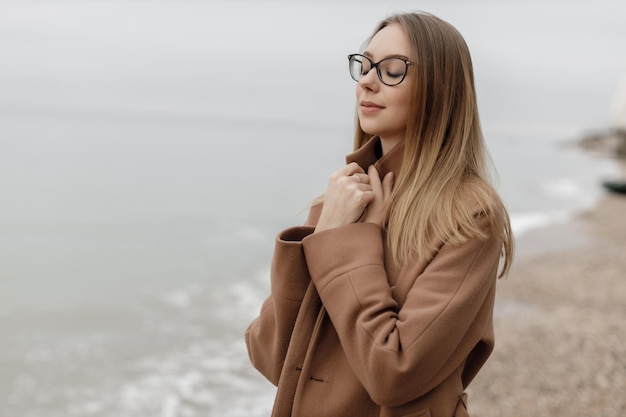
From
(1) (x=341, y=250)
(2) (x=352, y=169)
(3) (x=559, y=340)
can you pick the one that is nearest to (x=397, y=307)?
(1) (x=341, y=250)

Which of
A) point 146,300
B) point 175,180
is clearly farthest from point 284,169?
point 146,300

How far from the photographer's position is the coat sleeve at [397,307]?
5.80 feet

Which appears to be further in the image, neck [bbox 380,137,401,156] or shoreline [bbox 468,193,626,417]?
shoreline [bbox 468,193,626,417]

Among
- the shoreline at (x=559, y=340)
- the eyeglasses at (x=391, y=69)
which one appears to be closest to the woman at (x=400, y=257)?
the eyeglasses at (x=391, y=69)

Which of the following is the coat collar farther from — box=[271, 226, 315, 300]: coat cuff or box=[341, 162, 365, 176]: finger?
box=[271, 226, 315, 300]: coat cuff

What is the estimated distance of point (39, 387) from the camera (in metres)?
8.62

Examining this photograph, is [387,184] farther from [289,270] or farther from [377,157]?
[289,270]

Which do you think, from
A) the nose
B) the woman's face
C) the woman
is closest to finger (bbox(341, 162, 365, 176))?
the woman

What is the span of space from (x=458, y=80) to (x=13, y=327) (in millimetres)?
10998

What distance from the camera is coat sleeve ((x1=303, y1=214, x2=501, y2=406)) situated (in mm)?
1767

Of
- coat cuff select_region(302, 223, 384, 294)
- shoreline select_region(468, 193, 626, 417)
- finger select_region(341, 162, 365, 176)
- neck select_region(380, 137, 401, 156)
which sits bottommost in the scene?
shoreline select_region(468, 193, 626, 417)

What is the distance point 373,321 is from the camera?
5.84ft

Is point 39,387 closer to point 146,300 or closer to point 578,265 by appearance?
point 146,300

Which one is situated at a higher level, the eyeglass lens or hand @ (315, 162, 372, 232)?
the eyeglass lens
